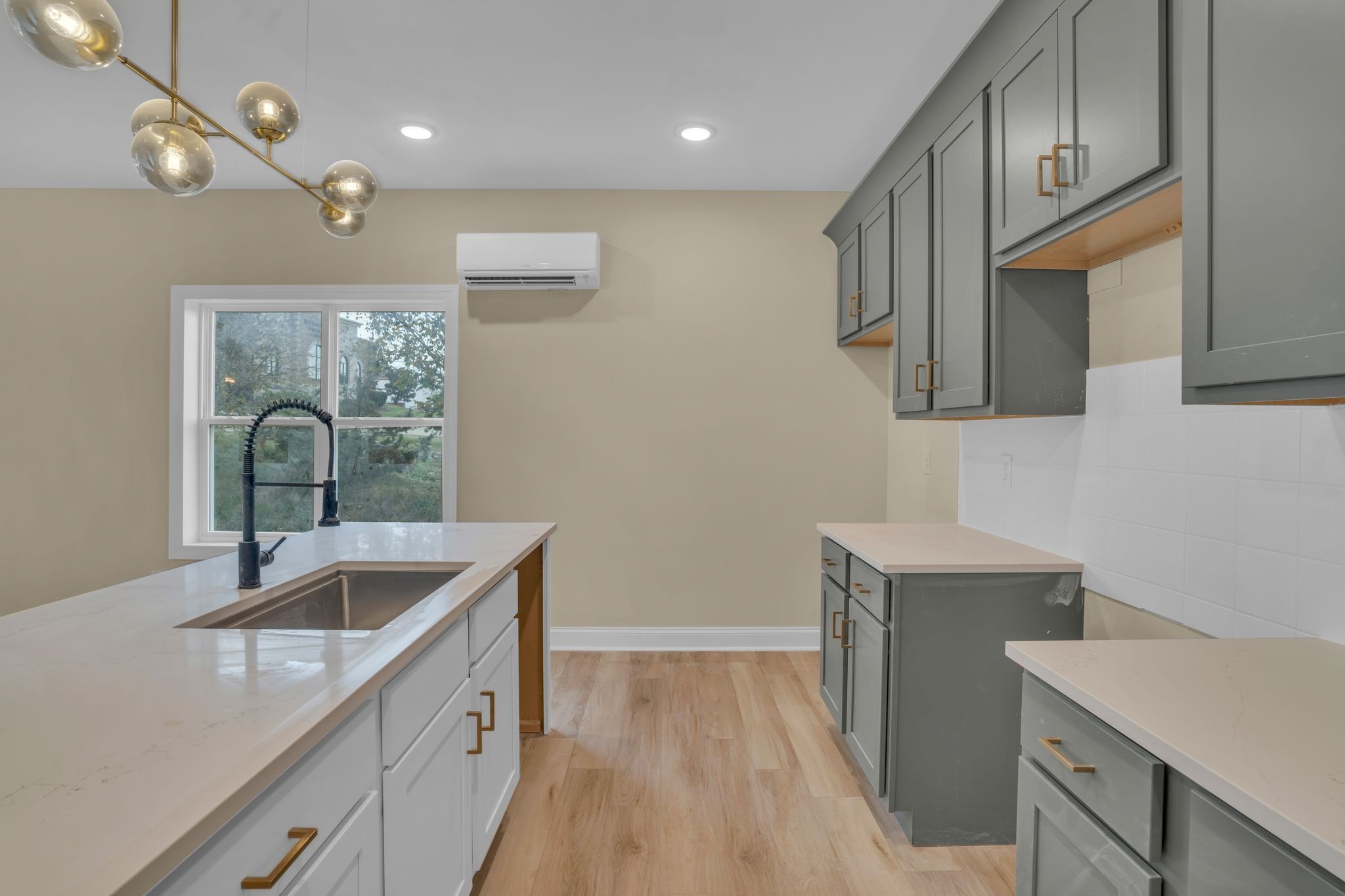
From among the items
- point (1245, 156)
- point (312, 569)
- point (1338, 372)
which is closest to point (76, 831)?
point (312, 569)

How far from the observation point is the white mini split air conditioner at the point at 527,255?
3.46 metres

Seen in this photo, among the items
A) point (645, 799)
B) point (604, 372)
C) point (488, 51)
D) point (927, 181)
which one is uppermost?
point (488, 51)

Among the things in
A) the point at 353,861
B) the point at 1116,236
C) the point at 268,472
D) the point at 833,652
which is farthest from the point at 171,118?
the point at 268,472

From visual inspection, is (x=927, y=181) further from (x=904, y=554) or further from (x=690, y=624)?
(x=690, y=624)

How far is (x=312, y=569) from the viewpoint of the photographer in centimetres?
169

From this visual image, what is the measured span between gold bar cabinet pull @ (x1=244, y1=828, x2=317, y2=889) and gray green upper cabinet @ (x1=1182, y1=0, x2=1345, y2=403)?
1.50 meters

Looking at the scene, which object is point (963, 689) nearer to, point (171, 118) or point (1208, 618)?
point (1208, 618)

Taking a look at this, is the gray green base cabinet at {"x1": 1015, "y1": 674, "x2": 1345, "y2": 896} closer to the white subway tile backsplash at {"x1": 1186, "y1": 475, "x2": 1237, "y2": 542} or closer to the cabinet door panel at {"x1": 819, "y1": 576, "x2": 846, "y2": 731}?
the white subway tile backsplash at {"x1": 1186, "y1": 475, "x2": 1237, "y2": 542}

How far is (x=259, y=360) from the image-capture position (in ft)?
12.5

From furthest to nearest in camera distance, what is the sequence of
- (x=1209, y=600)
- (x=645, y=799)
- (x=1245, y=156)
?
(x=645, y=799) → (x=1209, y=600) → (x=1245, y=156)

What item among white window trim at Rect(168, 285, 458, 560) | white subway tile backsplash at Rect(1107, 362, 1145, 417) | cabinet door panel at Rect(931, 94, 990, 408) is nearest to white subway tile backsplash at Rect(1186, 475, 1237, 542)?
white subway tile backsplash at Rect(1107, 362, 1145, 417)

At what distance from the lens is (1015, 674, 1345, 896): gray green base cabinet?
743 millimetres

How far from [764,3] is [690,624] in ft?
9.88

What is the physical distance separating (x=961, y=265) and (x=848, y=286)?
131 centimetres
